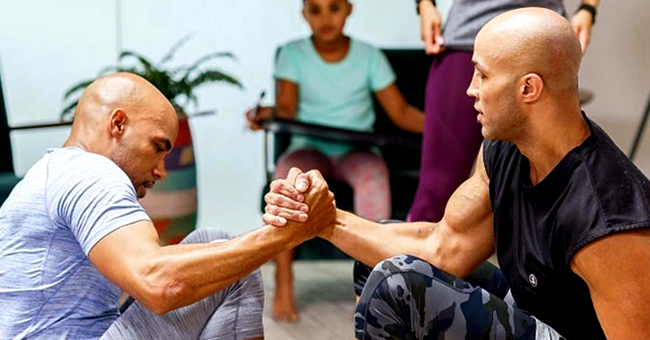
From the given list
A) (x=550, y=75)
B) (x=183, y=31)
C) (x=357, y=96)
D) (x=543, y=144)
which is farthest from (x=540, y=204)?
(x=183, y=31)

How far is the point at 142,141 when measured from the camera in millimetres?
1954

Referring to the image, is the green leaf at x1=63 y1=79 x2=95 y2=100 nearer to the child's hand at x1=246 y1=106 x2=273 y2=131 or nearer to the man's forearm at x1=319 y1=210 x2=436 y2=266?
the child's hand at x1=246 y1=106 x2=273 y2=131

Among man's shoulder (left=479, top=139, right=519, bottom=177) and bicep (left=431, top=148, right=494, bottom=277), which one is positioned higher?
man's shoulder (left=479, top=139, right=519, bottom=177)

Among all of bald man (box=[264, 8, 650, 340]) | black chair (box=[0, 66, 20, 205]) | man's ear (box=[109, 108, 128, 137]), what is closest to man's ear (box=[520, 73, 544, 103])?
bald man (box=[264, 8, 650, 340])

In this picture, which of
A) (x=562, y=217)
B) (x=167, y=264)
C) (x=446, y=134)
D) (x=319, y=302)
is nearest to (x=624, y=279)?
(x=562, y=217)

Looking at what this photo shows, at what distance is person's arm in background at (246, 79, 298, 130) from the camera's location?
3.46 m

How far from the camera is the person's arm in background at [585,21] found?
8.45 feet

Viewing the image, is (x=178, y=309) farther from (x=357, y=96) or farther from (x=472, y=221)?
(x=357, y=96)

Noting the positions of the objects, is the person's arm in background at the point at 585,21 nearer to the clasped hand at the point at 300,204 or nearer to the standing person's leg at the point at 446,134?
the standing person's leg at the point at 446,134

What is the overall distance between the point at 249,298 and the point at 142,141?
1.18 ft

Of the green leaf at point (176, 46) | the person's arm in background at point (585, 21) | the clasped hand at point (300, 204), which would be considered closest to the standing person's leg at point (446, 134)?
the person's arm in background at point (585, 21)

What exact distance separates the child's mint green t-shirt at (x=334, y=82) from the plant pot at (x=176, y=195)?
35cm

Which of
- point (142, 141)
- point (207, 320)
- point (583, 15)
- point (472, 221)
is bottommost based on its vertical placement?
point (207, 320)

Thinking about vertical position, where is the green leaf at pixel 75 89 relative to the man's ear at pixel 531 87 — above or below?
below
